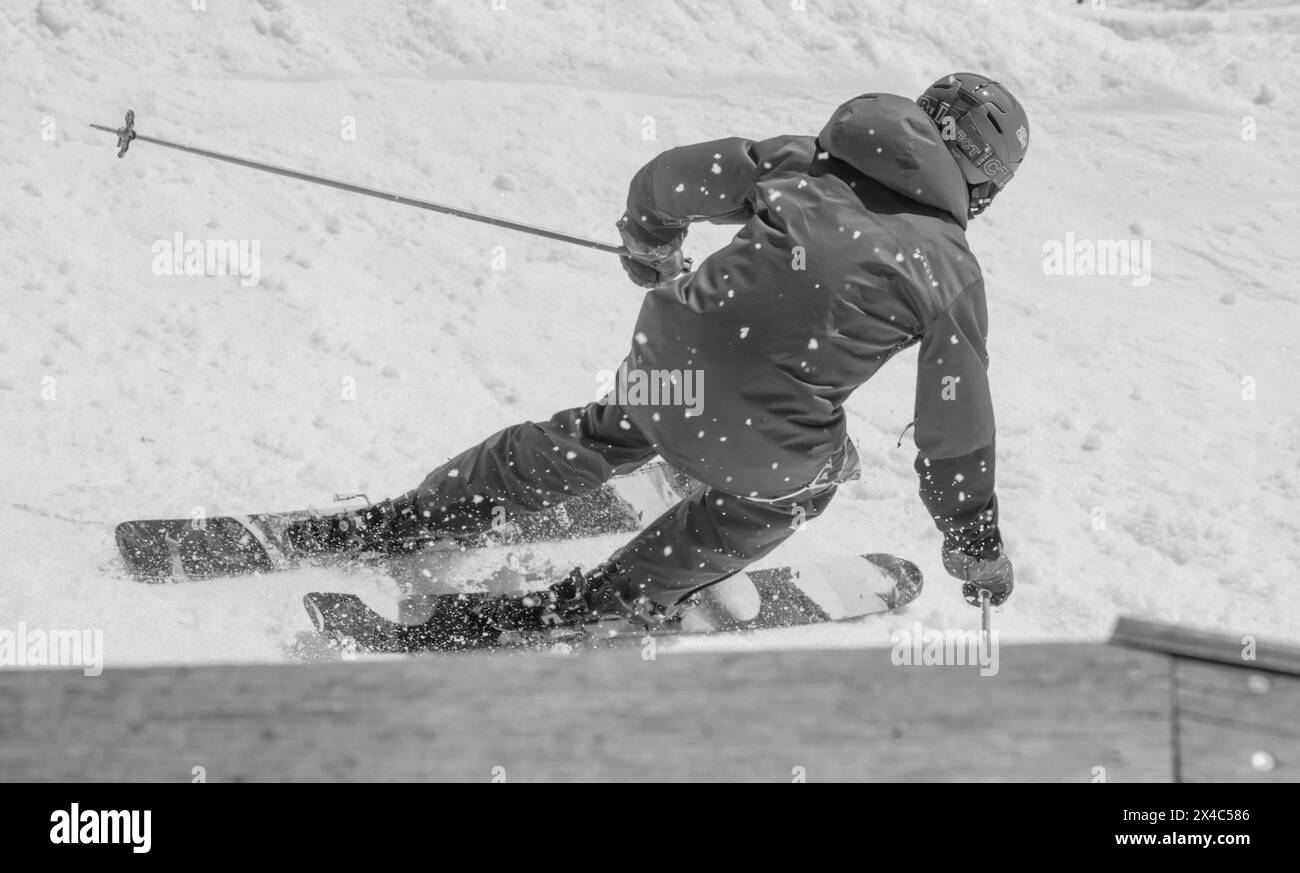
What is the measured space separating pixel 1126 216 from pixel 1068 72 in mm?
1641

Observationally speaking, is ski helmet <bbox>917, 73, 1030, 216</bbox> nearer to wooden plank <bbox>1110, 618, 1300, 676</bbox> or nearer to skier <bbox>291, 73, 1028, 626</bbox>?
skier <bbox>291, 73, 1028, 626</bbox>

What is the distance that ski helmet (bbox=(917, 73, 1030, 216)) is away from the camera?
123 inches

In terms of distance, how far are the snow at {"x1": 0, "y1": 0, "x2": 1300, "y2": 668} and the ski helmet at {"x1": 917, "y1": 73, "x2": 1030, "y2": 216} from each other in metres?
1.77

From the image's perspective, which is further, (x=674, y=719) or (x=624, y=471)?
(x=624, y=471)

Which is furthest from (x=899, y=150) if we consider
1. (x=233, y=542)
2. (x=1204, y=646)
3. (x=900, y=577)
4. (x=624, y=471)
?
(x=233, y=542)

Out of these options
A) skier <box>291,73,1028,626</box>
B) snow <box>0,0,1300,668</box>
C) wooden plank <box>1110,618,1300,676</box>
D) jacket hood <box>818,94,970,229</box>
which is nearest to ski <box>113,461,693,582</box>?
snow <box>0,0,1300,668</box>

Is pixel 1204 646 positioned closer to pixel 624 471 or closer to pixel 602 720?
pixel 602 720

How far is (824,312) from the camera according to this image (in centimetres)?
281

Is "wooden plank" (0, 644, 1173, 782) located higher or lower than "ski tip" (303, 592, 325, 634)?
lower

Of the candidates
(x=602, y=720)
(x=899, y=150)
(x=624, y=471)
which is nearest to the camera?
(x=602, y=720)

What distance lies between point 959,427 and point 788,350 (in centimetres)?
54

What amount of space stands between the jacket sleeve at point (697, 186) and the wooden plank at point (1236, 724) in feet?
7.67
